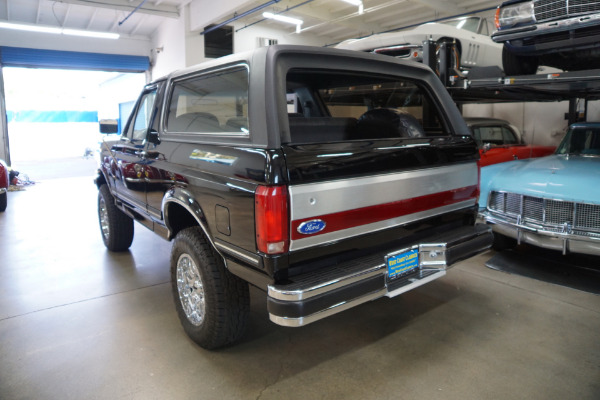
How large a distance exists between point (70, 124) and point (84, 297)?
2058 cm

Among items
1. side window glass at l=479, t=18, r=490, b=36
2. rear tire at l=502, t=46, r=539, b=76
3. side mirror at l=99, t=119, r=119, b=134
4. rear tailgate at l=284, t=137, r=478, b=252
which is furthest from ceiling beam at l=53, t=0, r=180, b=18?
rear tailgate at l=284, t=137, r=478, b=252

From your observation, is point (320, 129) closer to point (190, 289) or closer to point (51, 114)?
point (190, 289)

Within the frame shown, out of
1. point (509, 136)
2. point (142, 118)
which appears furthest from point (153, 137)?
point (509, 136)

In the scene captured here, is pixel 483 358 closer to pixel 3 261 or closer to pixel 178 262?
pixel 178 262

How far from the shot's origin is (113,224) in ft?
15.3

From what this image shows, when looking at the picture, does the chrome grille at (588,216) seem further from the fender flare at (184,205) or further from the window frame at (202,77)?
the fender flare at (184,205)

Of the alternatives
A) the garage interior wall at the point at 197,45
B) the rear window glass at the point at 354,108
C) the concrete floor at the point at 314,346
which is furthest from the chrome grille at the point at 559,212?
the garage interior wall at the point at 197,45

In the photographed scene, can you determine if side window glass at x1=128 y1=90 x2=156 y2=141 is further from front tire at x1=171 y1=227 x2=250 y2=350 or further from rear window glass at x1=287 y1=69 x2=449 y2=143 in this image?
front tire at x1=171 y1=227 x2=250 y2=350

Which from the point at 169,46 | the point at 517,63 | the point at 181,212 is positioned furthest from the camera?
the point at 169,46

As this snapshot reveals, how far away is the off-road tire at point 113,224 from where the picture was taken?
15.0 ft

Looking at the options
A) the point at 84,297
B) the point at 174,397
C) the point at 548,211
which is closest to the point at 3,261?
the point at 84,297

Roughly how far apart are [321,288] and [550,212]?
2.87 m

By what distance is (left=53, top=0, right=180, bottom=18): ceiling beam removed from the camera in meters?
10.3

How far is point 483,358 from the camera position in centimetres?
261
